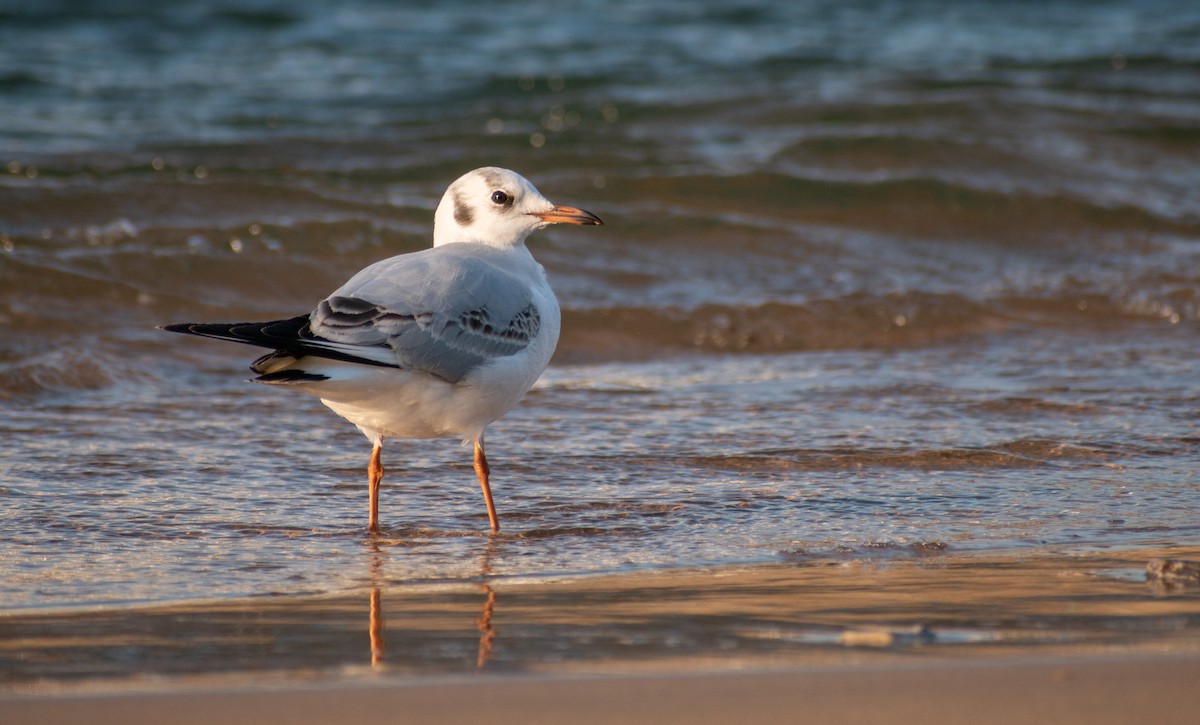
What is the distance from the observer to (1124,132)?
12.0m

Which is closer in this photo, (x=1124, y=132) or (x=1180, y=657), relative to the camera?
(x=1180, y=657)

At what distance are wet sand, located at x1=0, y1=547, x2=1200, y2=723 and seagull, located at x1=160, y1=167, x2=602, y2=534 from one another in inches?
26.8

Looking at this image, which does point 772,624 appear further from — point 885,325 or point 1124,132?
point 1124,132

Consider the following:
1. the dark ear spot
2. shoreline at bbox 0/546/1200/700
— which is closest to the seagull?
the dark ear spot

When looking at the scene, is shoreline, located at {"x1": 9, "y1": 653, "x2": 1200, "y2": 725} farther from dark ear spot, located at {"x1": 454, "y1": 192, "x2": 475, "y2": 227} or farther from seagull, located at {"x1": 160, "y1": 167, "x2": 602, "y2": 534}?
dark ear spot, located at {"x1": 454, "y1": 192, "x2": 475, "y2": 227}

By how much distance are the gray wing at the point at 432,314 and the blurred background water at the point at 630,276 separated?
1.75 feet

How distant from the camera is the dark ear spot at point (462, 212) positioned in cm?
502

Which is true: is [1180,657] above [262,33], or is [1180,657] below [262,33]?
below

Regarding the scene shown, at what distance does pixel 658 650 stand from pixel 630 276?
215 inches

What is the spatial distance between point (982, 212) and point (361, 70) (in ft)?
20.5

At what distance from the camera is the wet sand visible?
2691 millimetres

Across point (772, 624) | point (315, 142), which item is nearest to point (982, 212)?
point (315, 142)

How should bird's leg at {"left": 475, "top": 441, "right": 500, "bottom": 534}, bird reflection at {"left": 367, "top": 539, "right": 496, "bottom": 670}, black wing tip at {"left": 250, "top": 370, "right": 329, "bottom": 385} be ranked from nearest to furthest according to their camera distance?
1. bird reflection at {"left": 367, "top": 539, "right": 496, "bottom": 670}
2. black wing tip at {"left": 250, "top": 370, "right": 329, "bottom": 385}
3. bird's leg at {"left": 475, "top": 441, "right": 500, "bottom": 534}

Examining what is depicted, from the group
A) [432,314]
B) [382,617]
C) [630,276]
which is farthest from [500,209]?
[630,276]
